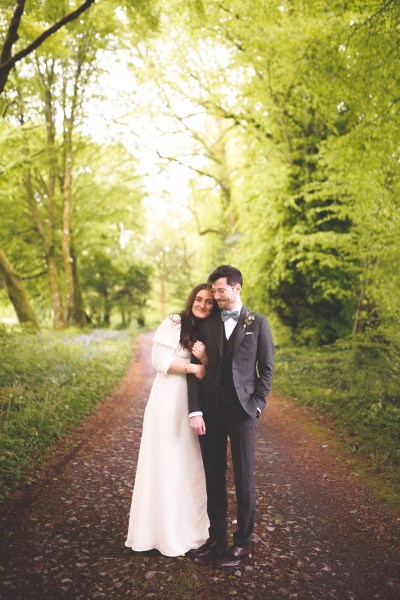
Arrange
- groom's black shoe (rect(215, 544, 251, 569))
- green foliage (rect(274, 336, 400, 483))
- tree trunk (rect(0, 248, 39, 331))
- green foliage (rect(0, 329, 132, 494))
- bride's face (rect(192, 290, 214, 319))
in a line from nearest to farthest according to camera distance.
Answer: groom's black shoe (rect(215, 544, 251, 569))
bride's face (rect(192, 290, 214, 319))
green foliage (rect(0, 329, 132, 494))
green foliage (rect(274, 336, 400, 483))
tree trunk (rect(0, 248, 39, 331))

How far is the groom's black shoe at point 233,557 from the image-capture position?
11.1ft

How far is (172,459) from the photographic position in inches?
140

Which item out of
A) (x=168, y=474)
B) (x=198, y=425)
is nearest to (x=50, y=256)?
(x=168, y=474)

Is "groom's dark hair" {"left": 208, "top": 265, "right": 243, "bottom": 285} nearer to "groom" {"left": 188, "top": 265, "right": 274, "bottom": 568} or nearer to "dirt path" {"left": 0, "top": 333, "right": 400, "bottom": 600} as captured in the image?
"groom" {"left": 188, "top": 265, "right": 274, "bottom": 568}

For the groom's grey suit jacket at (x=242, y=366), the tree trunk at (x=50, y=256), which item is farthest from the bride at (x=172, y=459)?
the tree trunk at (x=50, y=256)

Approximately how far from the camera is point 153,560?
11.3ft

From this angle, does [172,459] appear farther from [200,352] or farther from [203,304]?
[203,304]

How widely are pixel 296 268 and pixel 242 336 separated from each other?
979 centimetres

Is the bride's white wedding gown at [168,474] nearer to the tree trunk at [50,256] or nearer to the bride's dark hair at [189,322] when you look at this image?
the bride's dark hair at [189,322]

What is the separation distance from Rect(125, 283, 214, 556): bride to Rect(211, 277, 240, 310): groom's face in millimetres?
141

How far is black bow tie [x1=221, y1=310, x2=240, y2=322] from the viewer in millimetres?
3531

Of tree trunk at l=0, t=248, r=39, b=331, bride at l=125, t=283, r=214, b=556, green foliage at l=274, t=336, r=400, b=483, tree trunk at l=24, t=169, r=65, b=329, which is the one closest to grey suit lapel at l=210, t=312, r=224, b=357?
bride at l=125, t=283, r=214, b=556

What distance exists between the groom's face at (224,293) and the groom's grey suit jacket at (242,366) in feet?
0.47

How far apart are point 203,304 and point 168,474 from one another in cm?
150
